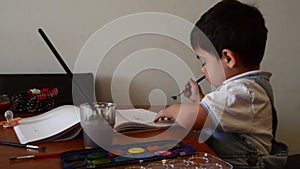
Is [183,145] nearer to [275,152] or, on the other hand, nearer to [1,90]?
[275,152]

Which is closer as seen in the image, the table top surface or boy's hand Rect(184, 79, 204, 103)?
the table top surface

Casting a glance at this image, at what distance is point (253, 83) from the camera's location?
0.83m

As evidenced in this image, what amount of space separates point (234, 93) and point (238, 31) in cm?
18

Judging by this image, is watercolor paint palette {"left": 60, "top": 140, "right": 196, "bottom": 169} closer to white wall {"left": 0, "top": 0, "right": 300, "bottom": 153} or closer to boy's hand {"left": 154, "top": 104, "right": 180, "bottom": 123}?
boy's hand {"left": 154, "top": 104, "right": 180, "bottom": 123}

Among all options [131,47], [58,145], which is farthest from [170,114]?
[131,47]

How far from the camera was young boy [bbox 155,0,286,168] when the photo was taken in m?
0.78

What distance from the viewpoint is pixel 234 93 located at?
2.59 ft

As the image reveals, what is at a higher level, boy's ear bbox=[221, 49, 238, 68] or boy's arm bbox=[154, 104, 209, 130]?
boy's ear bbox=[221, 49, 238, 68]

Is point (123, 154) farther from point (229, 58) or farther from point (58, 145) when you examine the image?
point (229, 58)

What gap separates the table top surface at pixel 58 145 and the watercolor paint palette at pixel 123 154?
0.09 ft

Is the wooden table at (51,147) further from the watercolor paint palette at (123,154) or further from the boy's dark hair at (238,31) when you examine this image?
the boy's dark hair at (238,31)

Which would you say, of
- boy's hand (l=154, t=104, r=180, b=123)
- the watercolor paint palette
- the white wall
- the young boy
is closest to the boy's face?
the young boy

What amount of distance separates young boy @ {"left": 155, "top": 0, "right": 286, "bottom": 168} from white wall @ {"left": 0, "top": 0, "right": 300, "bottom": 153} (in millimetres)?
447

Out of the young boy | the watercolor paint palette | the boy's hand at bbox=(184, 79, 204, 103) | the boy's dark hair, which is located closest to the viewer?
the watercolor paint palette
